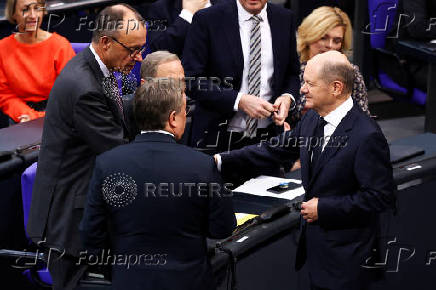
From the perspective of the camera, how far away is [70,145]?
2771 mm

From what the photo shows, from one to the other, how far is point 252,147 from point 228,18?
782mm

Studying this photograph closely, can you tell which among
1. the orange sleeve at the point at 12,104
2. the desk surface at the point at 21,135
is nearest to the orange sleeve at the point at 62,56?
the orange sleeve at the point at 12,104

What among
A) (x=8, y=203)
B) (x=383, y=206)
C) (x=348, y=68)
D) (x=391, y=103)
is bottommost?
(x=391, y=103)

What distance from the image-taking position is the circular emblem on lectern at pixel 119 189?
7.30 feet

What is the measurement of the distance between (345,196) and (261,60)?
118 centimetres

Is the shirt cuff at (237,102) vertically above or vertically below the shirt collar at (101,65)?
below

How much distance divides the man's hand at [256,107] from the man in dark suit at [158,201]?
1.17m

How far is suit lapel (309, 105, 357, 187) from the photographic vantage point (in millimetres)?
2679

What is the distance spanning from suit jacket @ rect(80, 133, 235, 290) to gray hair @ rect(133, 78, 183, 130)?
0.04m

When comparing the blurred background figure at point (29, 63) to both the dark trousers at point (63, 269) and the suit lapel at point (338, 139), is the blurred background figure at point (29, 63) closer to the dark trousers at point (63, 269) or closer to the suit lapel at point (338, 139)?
the dark trousers at point (63, 269)

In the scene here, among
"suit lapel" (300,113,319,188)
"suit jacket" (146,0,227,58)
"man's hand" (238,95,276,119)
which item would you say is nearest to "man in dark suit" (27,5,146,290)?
"suit lapel" (300,113,319,188)

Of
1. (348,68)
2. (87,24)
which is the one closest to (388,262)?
(348,68)

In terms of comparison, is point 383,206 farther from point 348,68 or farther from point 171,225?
point 171,225

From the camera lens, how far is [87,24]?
6152 millimetres
